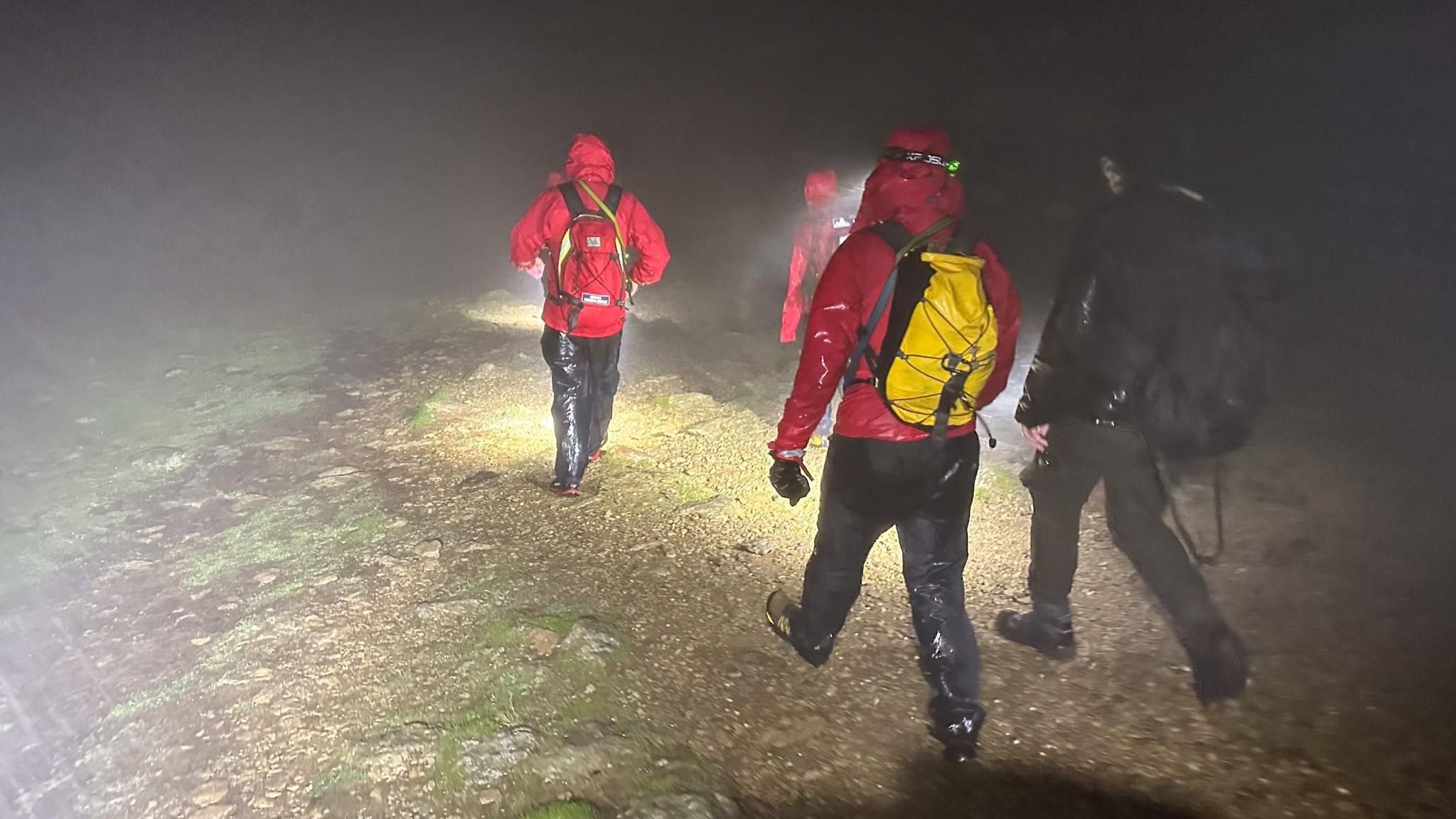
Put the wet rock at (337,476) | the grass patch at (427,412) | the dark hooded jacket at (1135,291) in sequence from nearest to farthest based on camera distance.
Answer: the dark hooded jacket at (1135,291) → the wet rock at (337,476) → the grass patch at (427,412)

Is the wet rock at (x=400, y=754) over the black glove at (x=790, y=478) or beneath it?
beneath

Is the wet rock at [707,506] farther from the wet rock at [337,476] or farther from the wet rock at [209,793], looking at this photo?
the wet rock at [209,793]

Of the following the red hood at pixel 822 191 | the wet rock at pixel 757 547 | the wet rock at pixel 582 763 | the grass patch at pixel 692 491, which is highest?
the red hood at pixel 822 191

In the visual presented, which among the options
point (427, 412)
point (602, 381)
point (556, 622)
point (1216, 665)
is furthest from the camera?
point (427, 412)

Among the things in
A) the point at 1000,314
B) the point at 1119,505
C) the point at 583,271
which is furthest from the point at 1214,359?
the point at 583,271

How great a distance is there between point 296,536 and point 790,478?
3674 millimetres

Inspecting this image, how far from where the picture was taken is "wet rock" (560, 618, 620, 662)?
154 inches

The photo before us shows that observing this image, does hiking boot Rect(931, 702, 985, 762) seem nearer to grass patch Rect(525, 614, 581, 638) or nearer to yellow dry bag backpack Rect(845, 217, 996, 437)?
yellow dry bag backpack Rect(845, 217, 996, 437)

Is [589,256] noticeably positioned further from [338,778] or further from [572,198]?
[338,778]

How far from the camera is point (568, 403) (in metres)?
5.70

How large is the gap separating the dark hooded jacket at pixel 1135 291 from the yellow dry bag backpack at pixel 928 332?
750mm

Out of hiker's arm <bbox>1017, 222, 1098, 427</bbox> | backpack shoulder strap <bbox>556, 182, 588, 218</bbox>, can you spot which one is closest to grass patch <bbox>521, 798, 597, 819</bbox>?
hiker's arm <bbox>1017, 222, 1098, 427</bbox>

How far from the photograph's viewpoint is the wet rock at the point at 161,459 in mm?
6543

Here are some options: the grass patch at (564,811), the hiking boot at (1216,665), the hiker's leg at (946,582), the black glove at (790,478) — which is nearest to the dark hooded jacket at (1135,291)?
the hiker's leg at (946,582)
